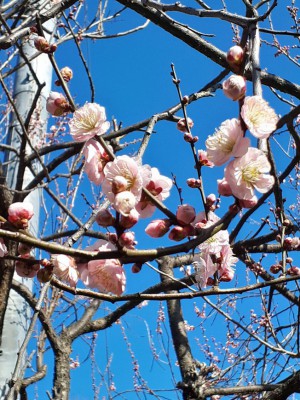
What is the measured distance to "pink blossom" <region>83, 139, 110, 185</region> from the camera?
32.6 inches

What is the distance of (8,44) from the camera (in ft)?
5.85

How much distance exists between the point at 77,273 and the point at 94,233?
2.02 metres

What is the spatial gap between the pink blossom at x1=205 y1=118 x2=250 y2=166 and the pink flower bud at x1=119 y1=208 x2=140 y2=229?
192 millimetres

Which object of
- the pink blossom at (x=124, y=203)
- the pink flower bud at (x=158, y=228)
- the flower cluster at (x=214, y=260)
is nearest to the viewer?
the pink blossom at (x=124, y=203)

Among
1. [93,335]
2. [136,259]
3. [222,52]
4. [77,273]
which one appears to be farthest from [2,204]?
[93,335]

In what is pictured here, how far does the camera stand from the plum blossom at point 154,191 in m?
0.85

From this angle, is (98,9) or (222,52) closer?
(222,52)

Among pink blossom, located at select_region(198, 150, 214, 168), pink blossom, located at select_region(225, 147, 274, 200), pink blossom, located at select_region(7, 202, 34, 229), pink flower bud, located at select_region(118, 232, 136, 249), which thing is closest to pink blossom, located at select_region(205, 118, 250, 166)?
pink blossom, located at select_region(225, 147, 274, 200)

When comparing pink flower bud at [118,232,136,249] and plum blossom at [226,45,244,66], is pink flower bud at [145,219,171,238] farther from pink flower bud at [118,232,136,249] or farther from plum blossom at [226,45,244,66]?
plum blossom at [226,45,244,66]

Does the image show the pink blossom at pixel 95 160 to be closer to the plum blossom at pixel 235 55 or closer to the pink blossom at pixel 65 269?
the pink blossom at pixel 65 269

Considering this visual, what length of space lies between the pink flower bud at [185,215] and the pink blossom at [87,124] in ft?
0.66

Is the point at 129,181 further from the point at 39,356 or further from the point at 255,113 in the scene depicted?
the point at 39,356

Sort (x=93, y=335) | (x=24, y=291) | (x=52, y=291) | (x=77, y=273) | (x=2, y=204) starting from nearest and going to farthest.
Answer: (x=77, y=273)
(x=2, y=204)
(x=24, y=291)
(x=52, y=291)
(x=93, y=335)

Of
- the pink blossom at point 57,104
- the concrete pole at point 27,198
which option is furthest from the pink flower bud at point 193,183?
the concrete pole at point 27,198
